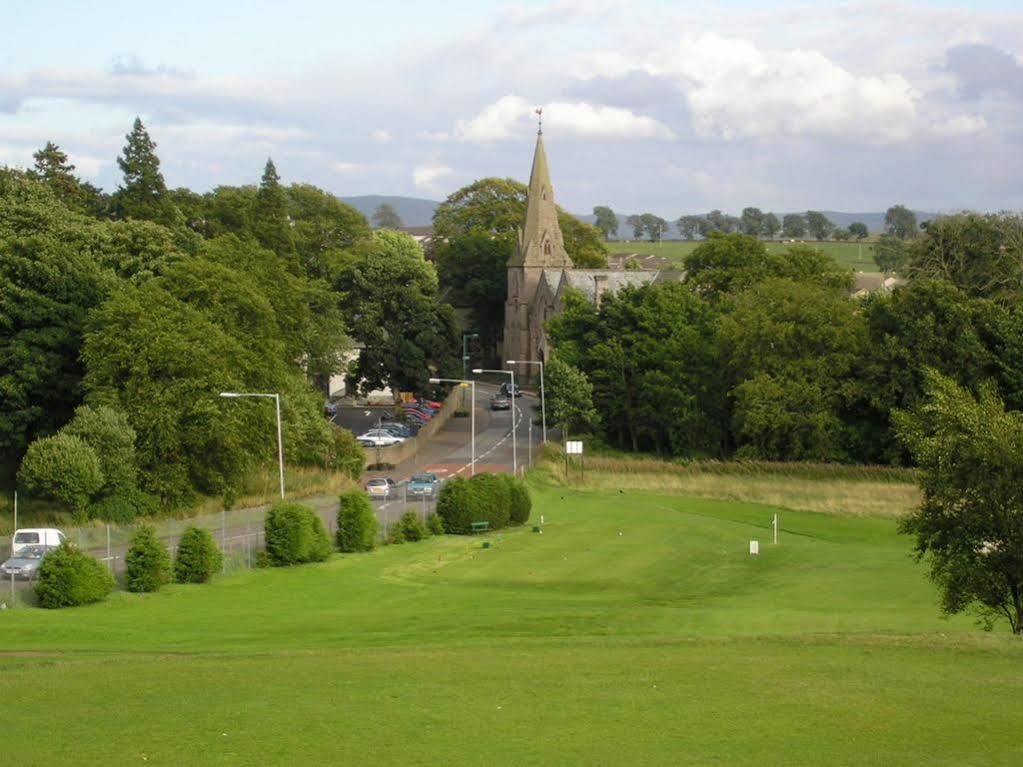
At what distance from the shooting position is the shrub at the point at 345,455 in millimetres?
70062

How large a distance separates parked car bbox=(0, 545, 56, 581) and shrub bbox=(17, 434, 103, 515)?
10.5 m

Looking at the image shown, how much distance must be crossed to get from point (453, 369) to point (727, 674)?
247 ft

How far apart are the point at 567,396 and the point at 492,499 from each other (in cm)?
2879

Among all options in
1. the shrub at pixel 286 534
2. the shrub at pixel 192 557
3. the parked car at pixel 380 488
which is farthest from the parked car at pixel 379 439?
the shrub at pixel 192 557

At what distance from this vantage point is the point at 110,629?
33625mm

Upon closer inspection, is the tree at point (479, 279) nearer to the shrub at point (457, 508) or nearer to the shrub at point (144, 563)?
the shrub at point (457, 508)

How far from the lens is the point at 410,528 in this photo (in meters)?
54.1

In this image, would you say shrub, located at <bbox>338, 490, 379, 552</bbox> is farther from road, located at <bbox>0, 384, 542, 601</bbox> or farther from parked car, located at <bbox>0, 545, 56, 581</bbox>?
parked car, located at <bbox>0, 545, 56, 581</bbox>

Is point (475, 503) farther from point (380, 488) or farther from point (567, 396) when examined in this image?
point (567, 396)

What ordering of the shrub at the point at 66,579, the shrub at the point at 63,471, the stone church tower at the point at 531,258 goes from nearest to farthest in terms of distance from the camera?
the shrub at the point at 66,579 → the shrub at the point at 63,471 → the stone church tower at the point at 531,258

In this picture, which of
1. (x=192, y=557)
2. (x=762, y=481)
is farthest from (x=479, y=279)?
(x=192, y=557)

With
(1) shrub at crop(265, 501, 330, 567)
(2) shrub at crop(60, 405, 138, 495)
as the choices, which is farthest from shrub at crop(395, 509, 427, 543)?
(2) shrub at crop(60, 405, 138, 495)

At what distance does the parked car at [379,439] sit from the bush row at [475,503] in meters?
24.8

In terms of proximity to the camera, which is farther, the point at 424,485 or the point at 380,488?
the point at 424,485
